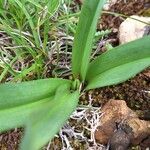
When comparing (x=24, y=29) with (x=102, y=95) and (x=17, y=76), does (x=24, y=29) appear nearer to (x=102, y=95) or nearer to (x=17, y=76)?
(x=17, y=76)

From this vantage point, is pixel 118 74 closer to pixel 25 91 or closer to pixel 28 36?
pixel 25 91

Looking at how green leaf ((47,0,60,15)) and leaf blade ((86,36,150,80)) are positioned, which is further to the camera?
green leaf ((47,0,60,15))

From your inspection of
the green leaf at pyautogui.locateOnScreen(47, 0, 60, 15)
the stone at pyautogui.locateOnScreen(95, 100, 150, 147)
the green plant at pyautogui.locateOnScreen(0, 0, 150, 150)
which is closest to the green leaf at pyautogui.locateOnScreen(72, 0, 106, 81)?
the green plant at pyautogui.locateOnScreen(0, 0, 150, 150)

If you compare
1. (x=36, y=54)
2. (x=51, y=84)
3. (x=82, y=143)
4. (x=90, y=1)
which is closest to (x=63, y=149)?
(x=82, y=143)

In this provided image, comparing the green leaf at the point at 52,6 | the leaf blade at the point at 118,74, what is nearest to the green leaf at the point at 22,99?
the leaf blade at the point at 118,74

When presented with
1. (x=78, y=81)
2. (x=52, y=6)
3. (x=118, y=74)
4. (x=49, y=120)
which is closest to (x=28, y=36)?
(x=52, y=6)

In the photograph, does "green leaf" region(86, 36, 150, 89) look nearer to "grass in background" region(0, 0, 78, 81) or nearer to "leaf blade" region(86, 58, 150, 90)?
"leaf blade" region(86, 58, 150, 90)

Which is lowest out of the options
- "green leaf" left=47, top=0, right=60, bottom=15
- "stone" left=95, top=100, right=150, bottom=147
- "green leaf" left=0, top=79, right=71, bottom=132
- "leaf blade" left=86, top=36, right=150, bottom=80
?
"stone" left=95, top=100, right=150, bottom=147

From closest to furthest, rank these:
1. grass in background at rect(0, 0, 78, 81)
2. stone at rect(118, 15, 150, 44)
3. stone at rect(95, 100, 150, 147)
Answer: stone at rect(95, 100, 150, 147) → grass in background at rect(0, 0, 78, 81) → stone at rect(118, 15, 150, 44)
